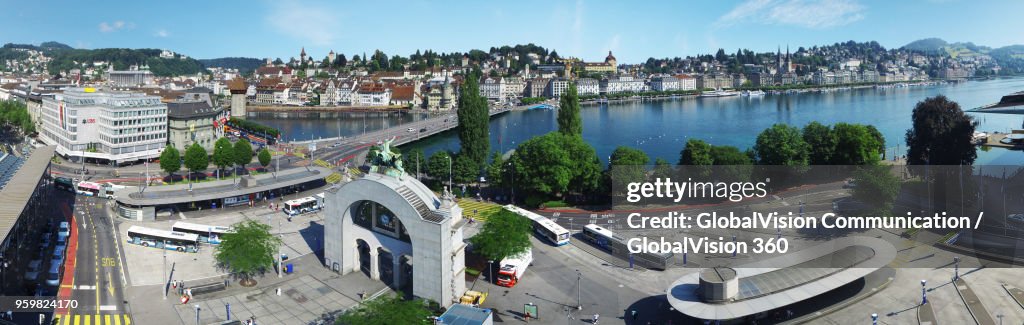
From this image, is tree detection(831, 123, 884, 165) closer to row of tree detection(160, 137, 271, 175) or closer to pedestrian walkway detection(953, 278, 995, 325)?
pedestrian walkway detection(953, 278, 995, 325)

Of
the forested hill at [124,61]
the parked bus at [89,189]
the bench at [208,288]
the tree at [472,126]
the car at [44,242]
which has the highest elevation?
the forested hill at [124,61]

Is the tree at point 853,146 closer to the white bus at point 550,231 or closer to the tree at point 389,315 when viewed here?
the white bus at point 550,231

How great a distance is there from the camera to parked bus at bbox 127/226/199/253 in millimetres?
20766

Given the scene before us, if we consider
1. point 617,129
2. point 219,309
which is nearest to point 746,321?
point 219,309

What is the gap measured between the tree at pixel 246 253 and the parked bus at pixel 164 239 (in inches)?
125

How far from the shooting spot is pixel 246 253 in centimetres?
1748

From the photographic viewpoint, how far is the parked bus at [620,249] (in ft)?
61.6

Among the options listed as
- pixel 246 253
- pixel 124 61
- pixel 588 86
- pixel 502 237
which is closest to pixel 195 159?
pixel 246 253

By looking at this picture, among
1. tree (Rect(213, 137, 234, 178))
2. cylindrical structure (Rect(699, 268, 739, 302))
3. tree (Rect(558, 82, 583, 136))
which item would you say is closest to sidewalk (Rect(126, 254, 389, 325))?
cylindrical structure (Rect(699, 268, 739, 302))

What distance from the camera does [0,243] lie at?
14281 millimetres

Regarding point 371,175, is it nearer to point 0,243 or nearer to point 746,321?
point 0,243

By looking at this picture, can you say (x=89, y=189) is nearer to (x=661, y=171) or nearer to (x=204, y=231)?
(x=204, y=231)

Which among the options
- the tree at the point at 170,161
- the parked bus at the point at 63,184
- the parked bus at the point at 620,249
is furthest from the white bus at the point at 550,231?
the parked bus at the point at 63,184

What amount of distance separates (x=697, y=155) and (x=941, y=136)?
429 inches
